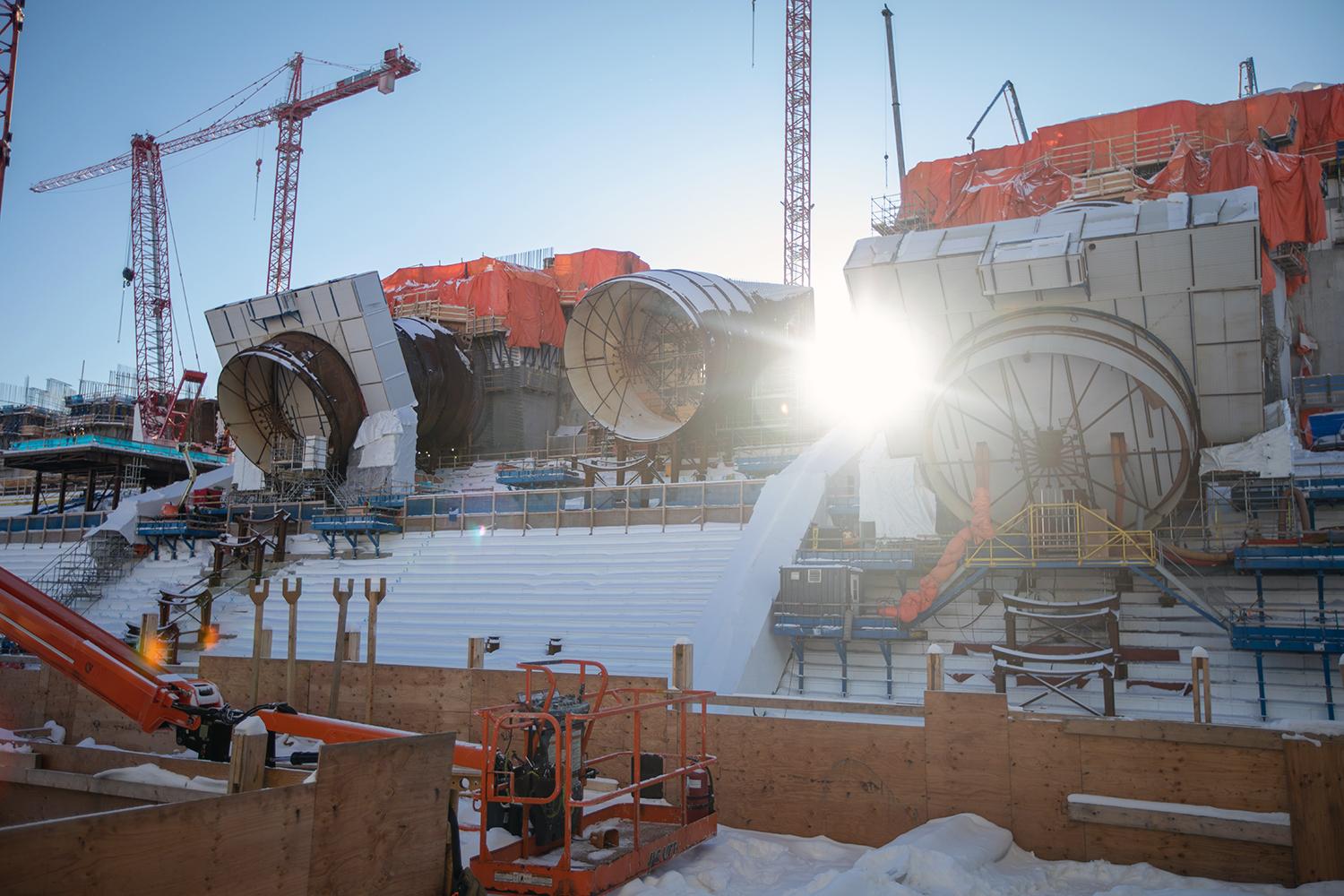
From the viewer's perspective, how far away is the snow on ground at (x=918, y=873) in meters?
7.57

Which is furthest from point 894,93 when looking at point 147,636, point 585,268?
point 147,636

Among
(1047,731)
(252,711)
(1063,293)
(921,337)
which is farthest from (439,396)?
(1047,731)

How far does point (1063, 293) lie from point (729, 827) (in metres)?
12.4

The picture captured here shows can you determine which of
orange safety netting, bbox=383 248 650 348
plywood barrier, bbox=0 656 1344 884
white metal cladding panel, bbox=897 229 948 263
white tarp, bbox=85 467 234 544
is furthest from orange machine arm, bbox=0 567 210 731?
orange safety netting, bbox=383 248 650 348

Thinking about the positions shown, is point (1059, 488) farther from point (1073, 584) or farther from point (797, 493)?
point (797, 493)

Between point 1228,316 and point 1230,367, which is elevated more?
point 1228,316

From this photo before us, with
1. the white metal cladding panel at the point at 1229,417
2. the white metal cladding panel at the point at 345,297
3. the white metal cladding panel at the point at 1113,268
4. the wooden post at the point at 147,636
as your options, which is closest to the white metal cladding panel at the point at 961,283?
the white metal cladding panel at the point at 1113,268

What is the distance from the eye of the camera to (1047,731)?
30.2 feet

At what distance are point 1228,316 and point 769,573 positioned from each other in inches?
364

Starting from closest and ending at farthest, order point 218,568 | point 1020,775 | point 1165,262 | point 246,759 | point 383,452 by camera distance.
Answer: point 246,759 → point 1020,775 → point 1165,262 → point 218,568 → point 383,452

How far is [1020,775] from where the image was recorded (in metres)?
9.23

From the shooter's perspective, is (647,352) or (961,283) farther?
(647,352)

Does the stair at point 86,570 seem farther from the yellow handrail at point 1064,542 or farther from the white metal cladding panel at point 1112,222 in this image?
the white metal cladding panel at point 1112,222

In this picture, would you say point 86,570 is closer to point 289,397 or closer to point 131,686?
point 289,397
